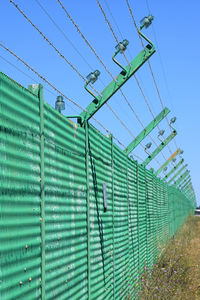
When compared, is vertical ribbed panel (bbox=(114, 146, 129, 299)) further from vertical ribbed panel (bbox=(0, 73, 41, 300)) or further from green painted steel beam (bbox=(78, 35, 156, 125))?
vertical ribbed panel (bbox=(0, 73, 41, 300))

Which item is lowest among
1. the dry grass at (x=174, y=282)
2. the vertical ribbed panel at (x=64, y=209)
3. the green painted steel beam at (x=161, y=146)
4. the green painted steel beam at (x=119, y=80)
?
the dry grass at (x=174, y=282)

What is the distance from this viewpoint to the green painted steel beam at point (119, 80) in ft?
33.3

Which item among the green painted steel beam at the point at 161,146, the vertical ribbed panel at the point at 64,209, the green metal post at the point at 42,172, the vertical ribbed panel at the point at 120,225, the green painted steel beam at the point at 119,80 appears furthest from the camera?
the green painted steel beam at the point at 161,146

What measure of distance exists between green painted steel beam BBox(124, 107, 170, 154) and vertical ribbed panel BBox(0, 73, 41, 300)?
42.9 feet

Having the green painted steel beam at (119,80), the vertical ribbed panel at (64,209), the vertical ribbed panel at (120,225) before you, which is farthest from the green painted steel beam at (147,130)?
the vertical ribbed panel at (64,209)

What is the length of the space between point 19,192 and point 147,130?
16025mm

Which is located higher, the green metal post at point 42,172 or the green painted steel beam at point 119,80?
the green painted steel beam at point 119,80

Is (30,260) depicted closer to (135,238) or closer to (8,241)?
(8,241)

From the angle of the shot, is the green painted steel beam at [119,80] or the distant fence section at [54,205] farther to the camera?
the green painted steel beam at [119,80]

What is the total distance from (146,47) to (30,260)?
28.5 ft

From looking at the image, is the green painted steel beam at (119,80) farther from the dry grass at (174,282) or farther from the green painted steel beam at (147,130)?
the green painted steel beam at (147,130)

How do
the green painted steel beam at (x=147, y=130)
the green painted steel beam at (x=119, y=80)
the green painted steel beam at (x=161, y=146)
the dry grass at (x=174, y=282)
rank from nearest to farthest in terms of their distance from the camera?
the dry grass at (x=174, y=282) → the green painted steel beam at (x=119, y=80) → the green painted steel beam at (x=147, y=130) → the green painted steel beam at (x=161, y=146)

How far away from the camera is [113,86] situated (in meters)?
10.5

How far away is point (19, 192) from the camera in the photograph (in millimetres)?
2979
